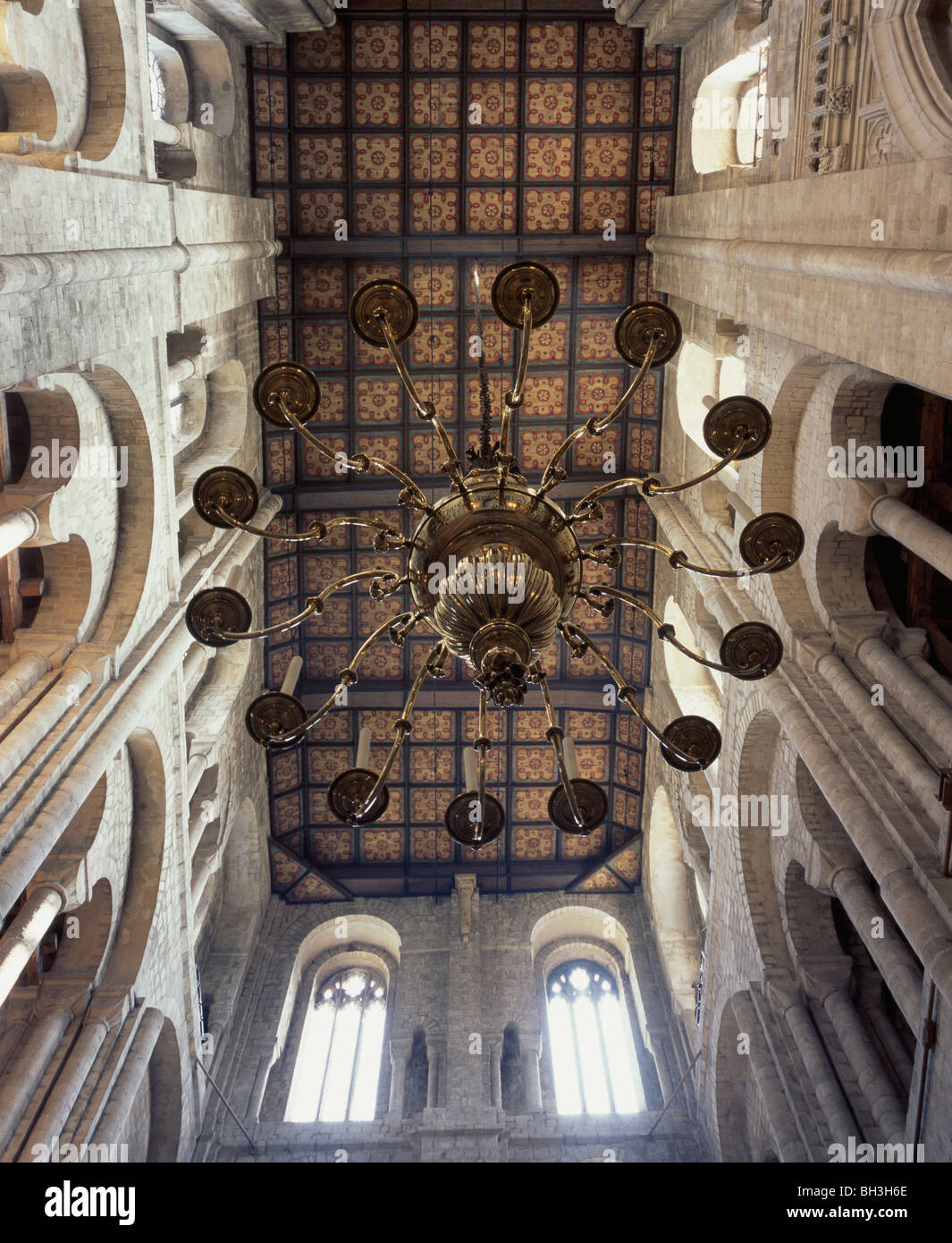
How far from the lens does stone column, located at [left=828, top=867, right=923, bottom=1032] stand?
6.36 metres

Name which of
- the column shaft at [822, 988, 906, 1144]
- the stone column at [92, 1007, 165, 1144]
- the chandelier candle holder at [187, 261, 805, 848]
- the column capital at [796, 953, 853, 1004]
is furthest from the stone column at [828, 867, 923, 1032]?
the stone column at [92, 1007, 165, 1144]

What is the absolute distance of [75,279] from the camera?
5.78m

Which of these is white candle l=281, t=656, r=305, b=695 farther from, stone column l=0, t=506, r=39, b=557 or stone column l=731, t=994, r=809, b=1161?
Result: stone column l=731, t=994, r=809, b=1161

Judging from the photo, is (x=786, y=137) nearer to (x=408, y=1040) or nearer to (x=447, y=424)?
(x=447, y=424)

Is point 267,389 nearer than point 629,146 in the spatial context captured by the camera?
Yes

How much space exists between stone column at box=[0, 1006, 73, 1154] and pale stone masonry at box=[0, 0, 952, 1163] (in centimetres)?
3

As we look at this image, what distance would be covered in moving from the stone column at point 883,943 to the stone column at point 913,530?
2717 mm

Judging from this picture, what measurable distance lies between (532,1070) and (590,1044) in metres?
1.30

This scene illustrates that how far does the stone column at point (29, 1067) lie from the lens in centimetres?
708

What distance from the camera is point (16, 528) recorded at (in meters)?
6.35

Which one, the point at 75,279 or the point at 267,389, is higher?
the point at 75,279

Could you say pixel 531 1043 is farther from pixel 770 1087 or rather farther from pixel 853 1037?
pixel 853 1037
